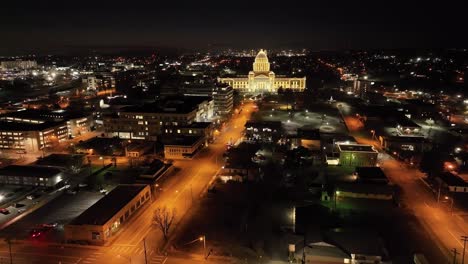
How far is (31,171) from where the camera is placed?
28797 millimetres

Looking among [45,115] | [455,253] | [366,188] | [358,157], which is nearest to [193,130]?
[358,157]

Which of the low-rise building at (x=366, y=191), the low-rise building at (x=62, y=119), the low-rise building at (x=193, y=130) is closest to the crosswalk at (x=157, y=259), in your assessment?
the low-rise building at (x=366, y=191)

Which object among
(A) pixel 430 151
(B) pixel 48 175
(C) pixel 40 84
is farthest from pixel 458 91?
(C) pixel 40 84

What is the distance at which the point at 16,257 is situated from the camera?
18422 millimetres

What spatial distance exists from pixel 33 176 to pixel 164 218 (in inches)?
524

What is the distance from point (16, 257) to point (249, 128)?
2931 cm

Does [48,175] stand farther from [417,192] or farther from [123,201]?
[417,192]

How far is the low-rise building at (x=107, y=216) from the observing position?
1978 cm

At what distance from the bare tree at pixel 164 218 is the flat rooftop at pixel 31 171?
1074 cm

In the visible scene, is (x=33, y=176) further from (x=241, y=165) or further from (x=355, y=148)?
(x=355, y=148)

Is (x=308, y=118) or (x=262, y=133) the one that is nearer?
(x=262, y=133)

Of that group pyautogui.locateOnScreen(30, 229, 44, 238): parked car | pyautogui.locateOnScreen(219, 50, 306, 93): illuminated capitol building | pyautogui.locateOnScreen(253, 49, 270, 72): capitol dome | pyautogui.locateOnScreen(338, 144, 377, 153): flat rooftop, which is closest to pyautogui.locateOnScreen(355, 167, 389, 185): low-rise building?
pyautogui.locateOnScreen(338, 144, 377, 153): flat rooftop

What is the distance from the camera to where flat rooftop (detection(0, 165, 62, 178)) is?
28127 mm

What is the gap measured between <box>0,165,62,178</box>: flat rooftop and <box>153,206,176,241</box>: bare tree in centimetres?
1074
